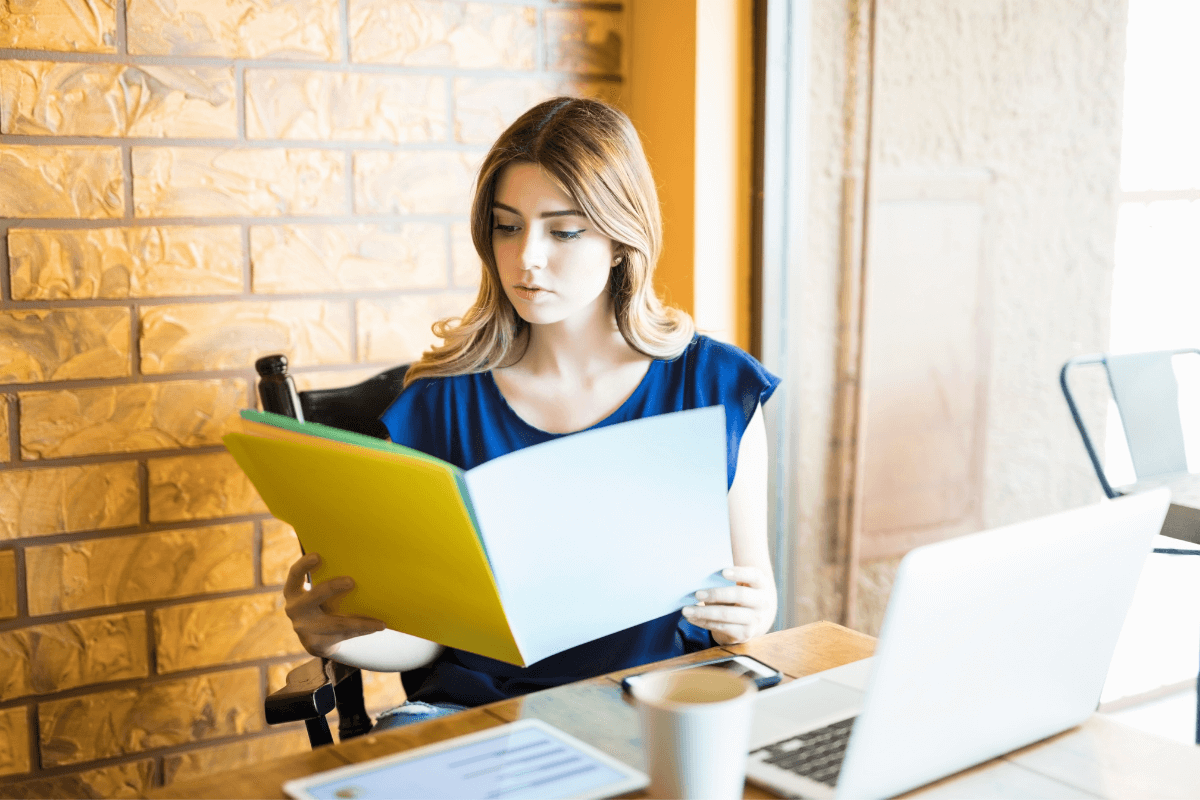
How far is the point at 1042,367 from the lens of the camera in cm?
238

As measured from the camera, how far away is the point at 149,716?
1737 millimetres

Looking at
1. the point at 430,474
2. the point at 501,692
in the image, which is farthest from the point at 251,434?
the point at 501,692

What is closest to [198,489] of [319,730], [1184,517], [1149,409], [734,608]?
[319,730]

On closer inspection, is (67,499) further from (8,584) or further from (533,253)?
(533,253)

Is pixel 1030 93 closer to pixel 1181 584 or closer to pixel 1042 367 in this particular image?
pixel 1042 367

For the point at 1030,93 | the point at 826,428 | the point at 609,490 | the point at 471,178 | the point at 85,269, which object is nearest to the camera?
the point at 609,490

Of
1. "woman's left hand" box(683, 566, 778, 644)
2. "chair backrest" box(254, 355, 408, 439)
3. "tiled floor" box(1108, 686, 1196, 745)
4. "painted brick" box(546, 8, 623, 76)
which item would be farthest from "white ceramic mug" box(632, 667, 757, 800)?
"tiled floor" box(1108, 686, 1196, 745)

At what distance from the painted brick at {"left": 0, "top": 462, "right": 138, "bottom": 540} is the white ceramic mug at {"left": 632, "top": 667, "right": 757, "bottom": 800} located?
1270 millimetres

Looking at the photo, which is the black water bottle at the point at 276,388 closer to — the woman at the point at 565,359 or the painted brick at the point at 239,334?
the woman at the point at 565,359

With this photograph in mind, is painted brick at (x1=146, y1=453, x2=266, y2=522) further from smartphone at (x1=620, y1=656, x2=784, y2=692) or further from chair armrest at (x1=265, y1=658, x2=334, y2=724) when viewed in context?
smartphone at (x1=620, y1=656, x2=784, y2=692)

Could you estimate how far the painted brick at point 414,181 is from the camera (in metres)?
1.81

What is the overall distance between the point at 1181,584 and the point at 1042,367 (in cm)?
54

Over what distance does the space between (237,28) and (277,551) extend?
2.86 ft

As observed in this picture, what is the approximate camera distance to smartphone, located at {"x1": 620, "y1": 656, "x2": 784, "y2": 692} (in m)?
0.95
